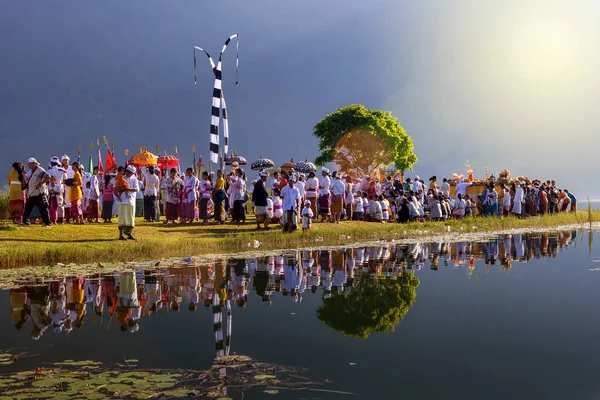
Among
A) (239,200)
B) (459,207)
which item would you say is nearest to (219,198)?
(239,200)

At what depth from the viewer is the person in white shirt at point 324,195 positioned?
91.0 ft

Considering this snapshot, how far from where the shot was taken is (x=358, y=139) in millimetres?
61656

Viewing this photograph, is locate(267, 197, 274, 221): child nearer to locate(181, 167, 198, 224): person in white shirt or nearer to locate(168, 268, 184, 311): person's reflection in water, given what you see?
locate(181, 167, 198, 224): person in white shirt

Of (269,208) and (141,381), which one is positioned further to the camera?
(269,208)

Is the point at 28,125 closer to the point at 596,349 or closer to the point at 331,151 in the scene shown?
the point at 331,151

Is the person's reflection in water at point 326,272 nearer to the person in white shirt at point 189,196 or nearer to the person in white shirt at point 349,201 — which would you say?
the person in white shirt at point 189,196

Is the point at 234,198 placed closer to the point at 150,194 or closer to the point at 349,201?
the point at 150,194

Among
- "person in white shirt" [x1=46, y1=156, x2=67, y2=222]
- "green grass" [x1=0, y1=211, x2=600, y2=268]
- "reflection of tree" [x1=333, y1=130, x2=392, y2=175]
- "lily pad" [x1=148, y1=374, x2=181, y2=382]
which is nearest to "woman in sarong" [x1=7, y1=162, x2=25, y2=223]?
"green grass" [x1=0, y1=211, x2=600, y2=268]

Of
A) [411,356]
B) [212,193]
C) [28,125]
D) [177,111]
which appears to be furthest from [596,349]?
[177,111]

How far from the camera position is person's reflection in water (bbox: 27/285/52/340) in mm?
9766

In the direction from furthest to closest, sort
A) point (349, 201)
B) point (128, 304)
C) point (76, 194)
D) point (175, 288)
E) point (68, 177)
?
point (349, 201) < point (68, 177) < point (76, 194) < point (175, 288) < point (128, 304)

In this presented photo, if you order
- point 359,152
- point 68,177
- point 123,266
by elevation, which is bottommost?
point 123,266

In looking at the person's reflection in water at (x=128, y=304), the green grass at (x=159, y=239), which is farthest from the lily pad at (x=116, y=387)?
the green grass at (x=159, y=239)

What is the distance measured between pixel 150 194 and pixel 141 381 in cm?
1837
